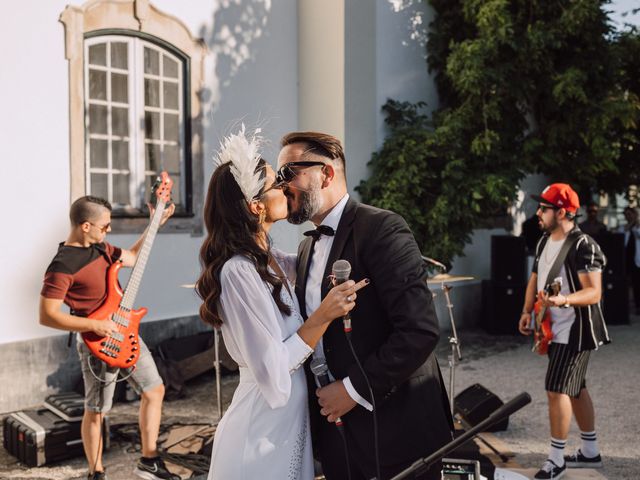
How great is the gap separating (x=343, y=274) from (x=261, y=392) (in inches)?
21.7

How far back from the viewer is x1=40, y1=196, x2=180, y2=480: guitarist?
14.7ft

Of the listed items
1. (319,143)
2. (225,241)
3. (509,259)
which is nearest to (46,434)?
(225,241)

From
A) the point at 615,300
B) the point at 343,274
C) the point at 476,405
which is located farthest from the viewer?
the point at 615,300

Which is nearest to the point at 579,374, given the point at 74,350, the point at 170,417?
the point at 170,417

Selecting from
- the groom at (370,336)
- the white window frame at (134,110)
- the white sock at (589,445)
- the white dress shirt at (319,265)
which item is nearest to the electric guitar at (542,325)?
Answer: the white sock at (589,445)

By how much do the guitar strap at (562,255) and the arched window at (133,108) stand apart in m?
4.58

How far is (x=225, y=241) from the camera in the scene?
2.49 m

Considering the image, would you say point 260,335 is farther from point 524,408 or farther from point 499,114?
point 499,114

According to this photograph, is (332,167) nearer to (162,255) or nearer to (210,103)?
(162,255)

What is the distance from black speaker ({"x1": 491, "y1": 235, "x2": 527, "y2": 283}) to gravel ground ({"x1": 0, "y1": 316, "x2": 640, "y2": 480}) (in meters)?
0.94

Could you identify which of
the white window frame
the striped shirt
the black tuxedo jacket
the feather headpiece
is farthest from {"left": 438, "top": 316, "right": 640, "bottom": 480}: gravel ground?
the white window frame

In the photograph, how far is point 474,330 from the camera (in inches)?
425

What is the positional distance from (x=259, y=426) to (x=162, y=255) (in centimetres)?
569

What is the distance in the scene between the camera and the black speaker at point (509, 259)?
10383 mm
